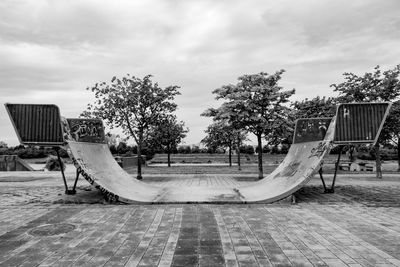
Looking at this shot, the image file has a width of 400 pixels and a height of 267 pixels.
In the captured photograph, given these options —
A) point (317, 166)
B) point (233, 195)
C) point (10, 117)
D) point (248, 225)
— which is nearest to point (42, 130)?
point (10, 117)

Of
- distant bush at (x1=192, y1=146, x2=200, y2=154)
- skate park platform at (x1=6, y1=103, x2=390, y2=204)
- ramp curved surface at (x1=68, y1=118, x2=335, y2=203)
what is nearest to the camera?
ramp curved surface at (x1=68, y1=118, x2=335, y2=203)

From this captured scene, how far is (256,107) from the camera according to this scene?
1642 centimetres

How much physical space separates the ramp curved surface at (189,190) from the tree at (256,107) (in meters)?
3.46

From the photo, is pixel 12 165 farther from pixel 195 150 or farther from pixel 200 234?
pixel 195 150

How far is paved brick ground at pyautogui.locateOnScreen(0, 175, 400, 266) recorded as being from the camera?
15.7 ft

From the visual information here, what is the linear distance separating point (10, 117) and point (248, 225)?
7808mm

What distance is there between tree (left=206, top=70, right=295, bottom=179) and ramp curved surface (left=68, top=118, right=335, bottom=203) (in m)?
3.46

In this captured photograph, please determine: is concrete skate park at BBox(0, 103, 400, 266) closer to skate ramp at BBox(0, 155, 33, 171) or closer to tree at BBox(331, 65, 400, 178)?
A: tree at BBox(331, 65, 400, 178)

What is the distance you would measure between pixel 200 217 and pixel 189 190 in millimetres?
4300

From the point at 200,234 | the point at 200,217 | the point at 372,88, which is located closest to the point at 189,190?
→ the point at 200,217

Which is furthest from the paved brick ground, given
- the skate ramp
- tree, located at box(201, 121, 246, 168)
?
tree, located at box(201, 121, 246, 168)

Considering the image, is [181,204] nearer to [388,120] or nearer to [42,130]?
[42,130]

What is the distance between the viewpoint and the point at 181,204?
30.3 ft

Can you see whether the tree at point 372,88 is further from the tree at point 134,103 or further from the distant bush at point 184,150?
the distant bush at point 184,150
